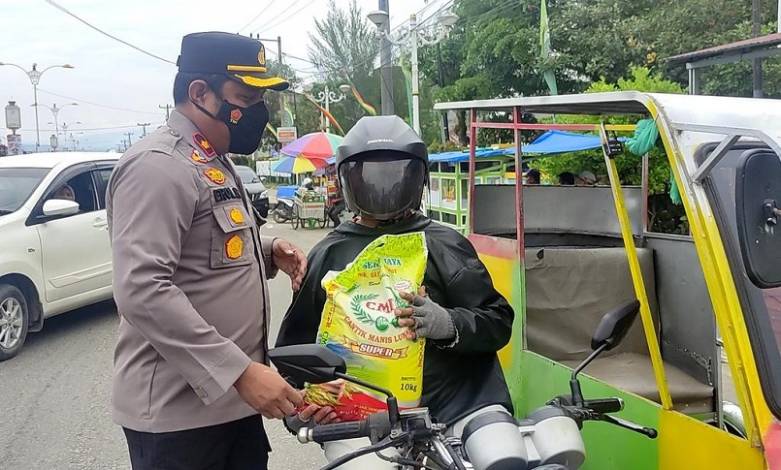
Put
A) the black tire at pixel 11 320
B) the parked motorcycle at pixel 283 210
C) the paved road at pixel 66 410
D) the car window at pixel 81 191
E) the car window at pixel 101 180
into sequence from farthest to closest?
the parked motorcycle at pixel 283 210 → the car window at pixel 101 180 → the car window at pixel 81 191 → the black tire at pixel 11 320 → the paved road at pixel 66 410

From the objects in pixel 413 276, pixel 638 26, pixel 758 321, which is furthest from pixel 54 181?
pixel 638 26

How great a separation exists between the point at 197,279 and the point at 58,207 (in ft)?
17.1

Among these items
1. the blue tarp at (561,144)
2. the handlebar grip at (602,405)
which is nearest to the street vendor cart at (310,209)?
the blue tarp at (561,144)

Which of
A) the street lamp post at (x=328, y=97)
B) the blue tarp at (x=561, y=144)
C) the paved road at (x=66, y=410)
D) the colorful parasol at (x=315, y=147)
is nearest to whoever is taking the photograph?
the paved road at (x=66, y=410)

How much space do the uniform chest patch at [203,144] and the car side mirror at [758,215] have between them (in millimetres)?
1414

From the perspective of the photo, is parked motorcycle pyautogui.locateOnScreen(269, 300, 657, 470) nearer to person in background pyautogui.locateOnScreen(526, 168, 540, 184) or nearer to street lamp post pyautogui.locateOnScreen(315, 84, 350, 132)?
person in background pyautogui.locateOnScreen(526, 168, 540, 184)

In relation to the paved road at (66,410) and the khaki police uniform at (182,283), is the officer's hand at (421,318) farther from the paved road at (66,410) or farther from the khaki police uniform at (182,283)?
the paved road at (66,410)

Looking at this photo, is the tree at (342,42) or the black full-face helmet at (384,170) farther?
the tree at (342,42)

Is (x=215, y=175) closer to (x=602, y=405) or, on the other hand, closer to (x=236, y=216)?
(x=236, y=216)

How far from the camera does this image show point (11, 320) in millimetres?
6168

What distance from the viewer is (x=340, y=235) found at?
241cm

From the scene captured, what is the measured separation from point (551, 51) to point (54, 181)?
13227 mm

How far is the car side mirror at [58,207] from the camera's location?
21.2 feet

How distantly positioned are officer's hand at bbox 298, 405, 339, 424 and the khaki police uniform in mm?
166
